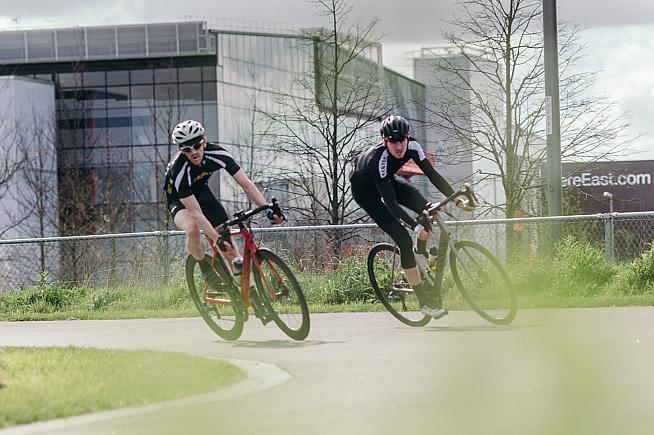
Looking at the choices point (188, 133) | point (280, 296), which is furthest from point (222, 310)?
point (188, 133)

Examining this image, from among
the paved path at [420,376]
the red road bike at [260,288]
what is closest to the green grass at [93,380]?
the paved path at [420,376]

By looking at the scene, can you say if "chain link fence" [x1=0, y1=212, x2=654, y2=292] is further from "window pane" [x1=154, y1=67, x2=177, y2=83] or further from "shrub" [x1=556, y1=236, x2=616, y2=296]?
"window pane" [x1=154, y1=67, x2=177, y2=83]

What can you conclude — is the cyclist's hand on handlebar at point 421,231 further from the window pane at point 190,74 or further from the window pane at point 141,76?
the window pane at point 190,74

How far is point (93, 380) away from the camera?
6.44 meters

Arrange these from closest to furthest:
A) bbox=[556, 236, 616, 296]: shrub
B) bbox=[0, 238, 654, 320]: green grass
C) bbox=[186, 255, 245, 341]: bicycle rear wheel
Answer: bbox=[186, 255, 245, 341]: bicycle rear wheel → bbox=[0, 238, 654, 320]: green grass → bbox=[556, 236, 616, 296]: shrub

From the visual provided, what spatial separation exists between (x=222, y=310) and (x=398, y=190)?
166 cm

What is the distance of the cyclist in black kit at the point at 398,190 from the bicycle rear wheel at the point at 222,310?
1273 mm

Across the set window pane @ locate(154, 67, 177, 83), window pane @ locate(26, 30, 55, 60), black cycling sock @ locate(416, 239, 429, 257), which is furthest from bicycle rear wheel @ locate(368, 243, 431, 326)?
A: window pane @ locate(26, 30, 55, 60)

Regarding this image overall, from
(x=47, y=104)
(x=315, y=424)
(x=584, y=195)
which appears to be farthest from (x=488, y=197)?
(x=47, y=104)

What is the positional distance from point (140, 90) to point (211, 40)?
179 inches

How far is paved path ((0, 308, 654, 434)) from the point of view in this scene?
2.54 m

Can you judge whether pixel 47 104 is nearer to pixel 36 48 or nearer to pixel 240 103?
pixel 36 48

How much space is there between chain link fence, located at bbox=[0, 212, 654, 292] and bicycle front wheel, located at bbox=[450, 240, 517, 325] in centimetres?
501

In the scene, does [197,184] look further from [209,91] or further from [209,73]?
[209,91]
